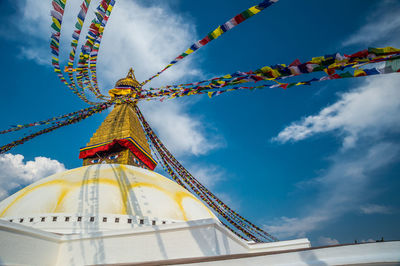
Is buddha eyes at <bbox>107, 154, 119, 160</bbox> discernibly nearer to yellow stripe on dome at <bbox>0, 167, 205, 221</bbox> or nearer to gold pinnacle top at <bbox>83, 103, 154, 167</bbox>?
gold pinnacle top at <bbox>83, 103, 154, 167</bbox>

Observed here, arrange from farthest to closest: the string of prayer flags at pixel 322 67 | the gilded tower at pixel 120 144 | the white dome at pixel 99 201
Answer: the gilded tower at pixel 120 144 → the white dome at pixel 99 201 → the string of prayer flags at pixel 322 67

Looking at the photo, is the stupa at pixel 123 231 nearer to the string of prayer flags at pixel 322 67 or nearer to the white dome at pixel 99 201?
the white dome at pixel 99 201


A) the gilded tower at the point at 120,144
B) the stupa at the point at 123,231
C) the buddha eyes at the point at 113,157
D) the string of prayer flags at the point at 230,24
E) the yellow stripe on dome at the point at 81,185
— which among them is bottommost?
the stupa at the point at 123,231

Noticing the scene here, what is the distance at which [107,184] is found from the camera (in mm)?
7047

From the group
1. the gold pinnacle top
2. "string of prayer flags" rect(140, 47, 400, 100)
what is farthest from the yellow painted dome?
"string of prayer flags" rect(140, 47, 400, 100)

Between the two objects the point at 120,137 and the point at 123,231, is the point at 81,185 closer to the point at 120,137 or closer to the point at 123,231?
the point at 123,231

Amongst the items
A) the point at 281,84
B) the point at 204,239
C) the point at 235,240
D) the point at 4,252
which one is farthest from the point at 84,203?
the point at 281,84

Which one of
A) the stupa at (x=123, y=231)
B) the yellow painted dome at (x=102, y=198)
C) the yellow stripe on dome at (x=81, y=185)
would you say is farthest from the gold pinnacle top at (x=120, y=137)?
the yellow stripe on dome at (x=81, y=185)

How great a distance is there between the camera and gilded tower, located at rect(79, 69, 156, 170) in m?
11.1

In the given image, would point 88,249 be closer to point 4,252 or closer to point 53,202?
point 4,252

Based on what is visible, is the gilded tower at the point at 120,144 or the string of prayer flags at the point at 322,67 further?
the gilded tower at the point at 120,144

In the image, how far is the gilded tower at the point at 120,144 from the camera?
11109 mm

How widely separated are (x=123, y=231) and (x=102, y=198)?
5.08ft

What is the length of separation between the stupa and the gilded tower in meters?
2.69
